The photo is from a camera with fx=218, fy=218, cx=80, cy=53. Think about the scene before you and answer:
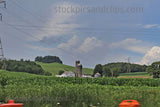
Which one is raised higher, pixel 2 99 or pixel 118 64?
pixel 118 64

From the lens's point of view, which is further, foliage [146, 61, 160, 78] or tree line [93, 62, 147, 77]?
tree line [93, 62, 147, 77]

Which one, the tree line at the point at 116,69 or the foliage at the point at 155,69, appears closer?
the foliage at the point at 155,69

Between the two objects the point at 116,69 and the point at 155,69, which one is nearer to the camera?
the point at 155,69

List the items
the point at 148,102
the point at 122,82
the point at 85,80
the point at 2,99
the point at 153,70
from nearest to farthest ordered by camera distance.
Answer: the point at 148,102 < the point at 2,99 < the point at 85,80 < the point at 122,82 < the point at 153,70

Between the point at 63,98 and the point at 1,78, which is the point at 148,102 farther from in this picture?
the point at 1,78

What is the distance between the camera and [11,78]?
31.1 metres

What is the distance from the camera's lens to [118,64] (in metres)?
121

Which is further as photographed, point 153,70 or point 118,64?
point 118,64

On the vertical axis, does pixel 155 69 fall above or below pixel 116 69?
below

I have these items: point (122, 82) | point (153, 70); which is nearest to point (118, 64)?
point (153, 70)

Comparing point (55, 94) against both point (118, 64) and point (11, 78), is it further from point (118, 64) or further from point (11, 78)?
point (118, 64)

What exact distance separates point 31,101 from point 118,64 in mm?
114238

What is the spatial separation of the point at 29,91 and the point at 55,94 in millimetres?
1541

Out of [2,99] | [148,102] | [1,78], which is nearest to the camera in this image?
[148,102]
